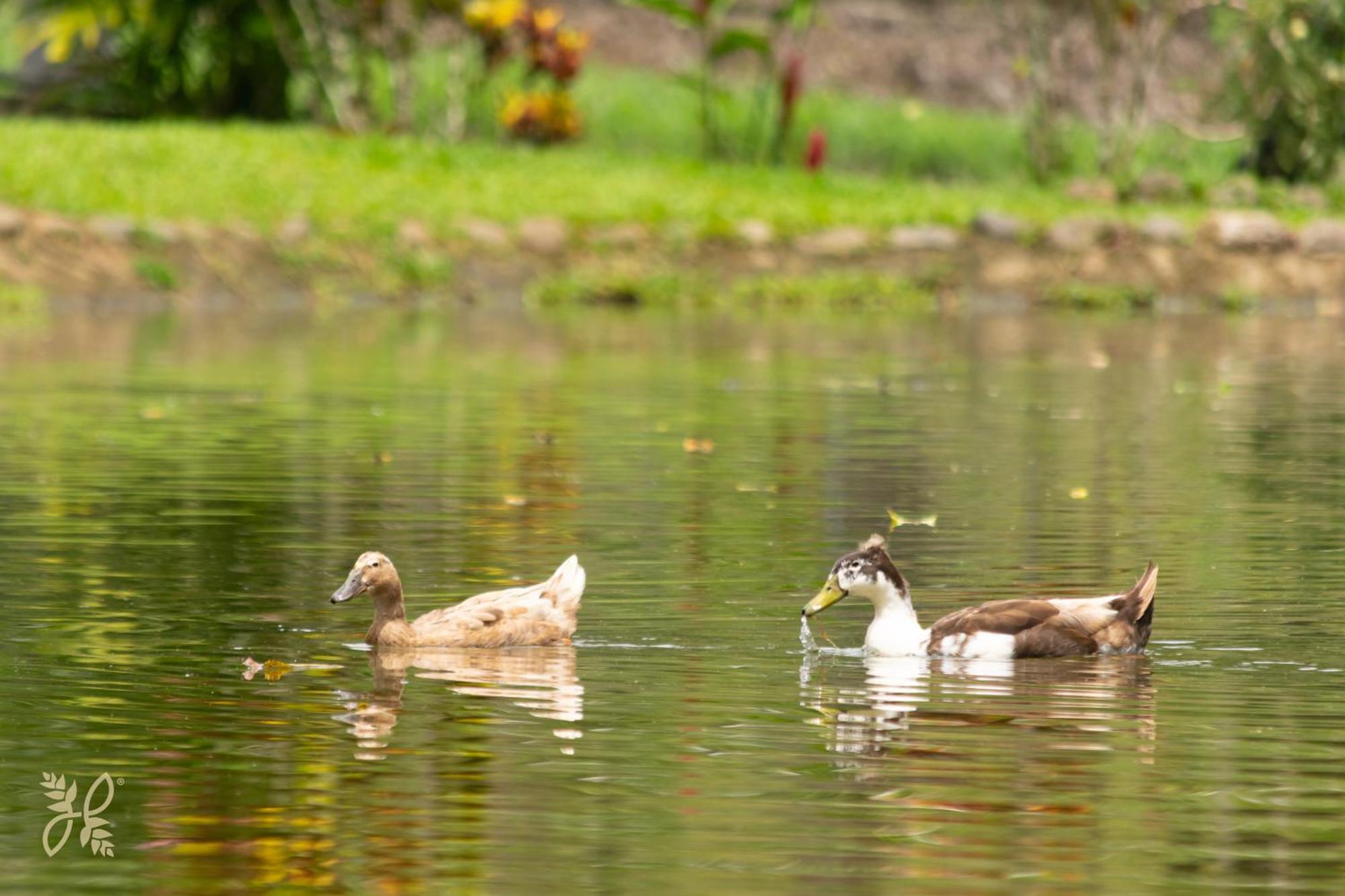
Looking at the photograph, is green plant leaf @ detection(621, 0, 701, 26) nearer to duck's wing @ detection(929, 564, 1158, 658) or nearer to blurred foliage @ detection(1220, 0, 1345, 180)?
blurred foliage @ detection(1220, 0, 1345, 180)

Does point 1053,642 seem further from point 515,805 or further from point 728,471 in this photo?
point 728,471

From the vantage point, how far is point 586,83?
36.1 meters

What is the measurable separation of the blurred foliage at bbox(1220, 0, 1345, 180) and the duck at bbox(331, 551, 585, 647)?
840 inches

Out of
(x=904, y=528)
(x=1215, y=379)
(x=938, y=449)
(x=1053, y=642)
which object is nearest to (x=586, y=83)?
(x=1215, y=379)

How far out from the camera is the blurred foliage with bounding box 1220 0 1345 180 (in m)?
29.2

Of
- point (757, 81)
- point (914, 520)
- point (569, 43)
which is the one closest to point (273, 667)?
point (914, 520)

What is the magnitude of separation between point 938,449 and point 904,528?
3.00 metres

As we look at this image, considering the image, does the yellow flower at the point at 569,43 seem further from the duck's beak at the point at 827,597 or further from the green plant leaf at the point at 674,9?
the duck's beak at the point at 827,597

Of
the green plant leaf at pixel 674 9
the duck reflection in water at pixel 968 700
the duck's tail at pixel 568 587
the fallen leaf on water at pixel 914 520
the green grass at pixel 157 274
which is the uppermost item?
the green plant leaf at pixel 674 9

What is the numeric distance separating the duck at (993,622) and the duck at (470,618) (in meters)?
0.74

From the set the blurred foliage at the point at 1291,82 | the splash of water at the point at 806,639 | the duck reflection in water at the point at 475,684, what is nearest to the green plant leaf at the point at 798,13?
the blurred foliage at the point at 1291,82

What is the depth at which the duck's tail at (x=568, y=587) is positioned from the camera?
345 inches

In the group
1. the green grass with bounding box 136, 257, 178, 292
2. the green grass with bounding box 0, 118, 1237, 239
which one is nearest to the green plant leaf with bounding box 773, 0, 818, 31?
the green grass with bounding box 0, 118, 1237, 239

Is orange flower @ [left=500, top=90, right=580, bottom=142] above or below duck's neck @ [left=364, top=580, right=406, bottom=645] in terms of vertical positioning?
above
